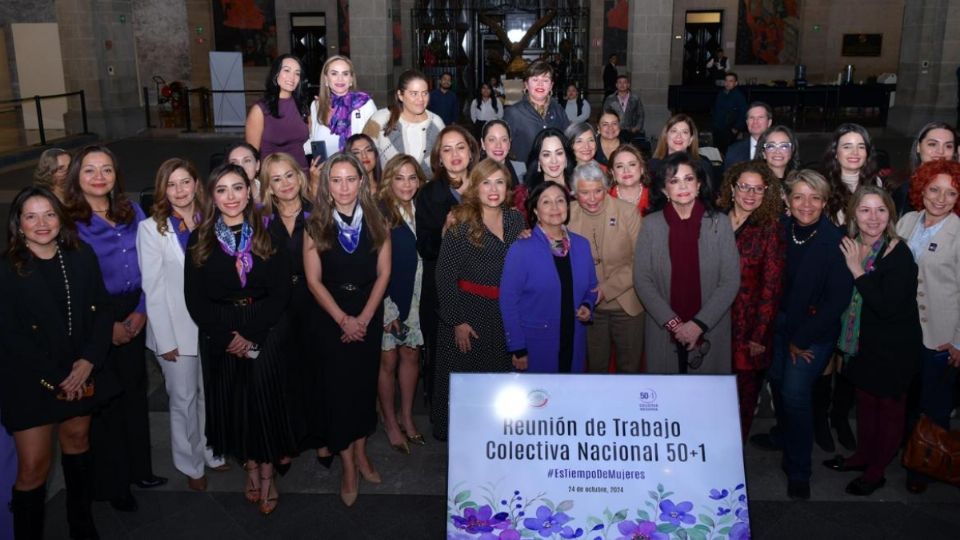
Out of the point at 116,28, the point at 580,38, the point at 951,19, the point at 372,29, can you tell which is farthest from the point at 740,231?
the point at 580,38

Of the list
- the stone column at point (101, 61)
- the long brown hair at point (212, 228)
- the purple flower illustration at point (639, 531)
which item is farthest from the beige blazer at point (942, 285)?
the stone column at point (101, 61)

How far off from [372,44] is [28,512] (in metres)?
14.0

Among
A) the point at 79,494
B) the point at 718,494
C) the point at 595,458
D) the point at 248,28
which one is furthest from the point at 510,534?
the point at 248,28

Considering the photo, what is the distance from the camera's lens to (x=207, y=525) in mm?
4555

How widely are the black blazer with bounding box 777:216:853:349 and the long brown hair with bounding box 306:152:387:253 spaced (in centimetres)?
236

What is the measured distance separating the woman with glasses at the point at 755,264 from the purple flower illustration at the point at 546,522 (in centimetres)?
171

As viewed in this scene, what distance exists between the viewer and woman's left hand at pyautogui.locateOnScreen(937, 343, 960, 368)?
4.80 m

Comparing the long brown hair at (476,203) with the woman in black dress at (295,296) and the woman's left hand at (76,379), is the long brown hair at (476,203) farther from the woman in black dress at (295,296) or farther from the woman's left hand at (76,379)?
the woman's left hand at (76,379)

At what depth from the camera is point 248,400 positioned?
4.54 m

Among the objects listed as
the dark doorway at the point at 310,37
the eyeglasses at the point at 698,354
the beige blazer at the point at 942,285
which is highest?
the dark doorway at the point at 310,37

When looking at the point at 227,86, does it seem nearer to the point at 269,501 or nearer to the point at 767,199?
the point at 269,501

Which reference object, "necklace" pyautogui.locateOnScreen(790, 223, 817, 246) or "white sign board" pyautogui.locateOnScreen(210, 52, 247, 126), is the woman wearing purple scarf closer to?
"necklace" pyautogui.locateOnScreen(790, 223, 817, 246)

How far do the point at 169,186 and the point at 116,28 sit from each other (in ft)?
53.8

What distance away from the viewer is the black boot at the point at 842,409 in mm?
5440
